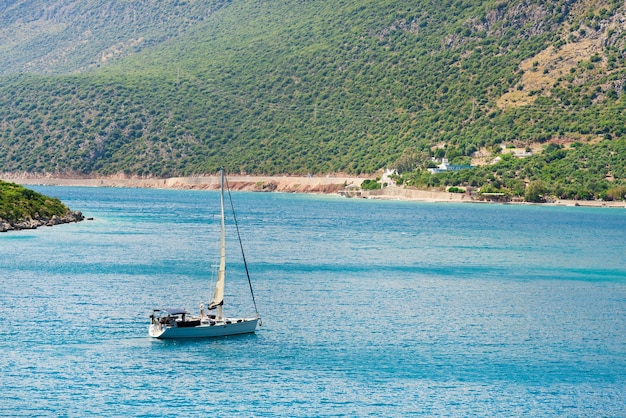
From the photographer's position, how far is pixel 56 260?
74.8 metres

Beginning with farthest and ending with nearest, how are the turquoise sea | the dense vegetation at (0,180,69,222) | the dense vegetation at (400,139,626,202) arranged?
the dense vegetation at (400,139,626,202), the dense vegetation at (0,180,69,222), the turquoise sea

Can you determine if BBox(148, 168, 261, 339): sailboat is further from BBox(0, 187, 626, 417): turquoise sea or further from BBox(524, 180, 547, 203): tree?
BBox(524, 180, 547, 203): tree

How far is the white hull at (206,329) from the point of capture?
4847 centimetres

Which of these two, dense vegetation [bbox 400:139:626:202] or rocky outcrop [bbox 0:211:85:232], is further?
dense vegetation [bbox 400:139:626:202]

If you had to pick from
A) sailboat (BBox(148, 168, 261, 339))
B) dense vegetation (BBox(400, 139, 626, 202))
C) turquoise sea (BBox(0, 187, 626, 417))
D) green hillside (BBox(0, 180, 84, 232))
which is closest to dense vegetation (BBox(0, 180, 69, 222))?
green hillside (BBox(0, 180, 84, 232))

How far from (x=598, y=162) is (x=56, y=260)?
131m

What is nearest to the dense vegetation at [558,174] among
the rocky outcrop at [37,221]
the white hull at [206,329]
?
the rocky outcrop at [37,221]

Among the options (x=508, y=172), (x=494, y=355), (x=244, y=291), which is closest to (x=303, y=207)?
(x=508, y=172)

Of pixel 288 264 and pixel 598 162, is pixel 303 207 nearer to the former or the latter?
pixel 598 162

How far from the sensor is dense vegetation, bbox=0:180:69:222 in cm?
10238

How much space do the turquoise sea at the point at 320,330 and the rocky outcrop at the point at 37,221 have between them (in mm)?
2685

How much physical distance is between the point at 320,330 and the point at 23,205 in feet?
211

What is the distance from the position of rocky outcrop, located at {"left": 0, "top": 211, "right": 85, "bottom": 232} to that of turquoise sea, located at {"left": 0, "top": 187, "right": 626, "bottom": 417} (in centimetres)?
268

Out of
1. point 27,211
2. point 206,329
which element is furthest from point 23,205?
point 206,329
